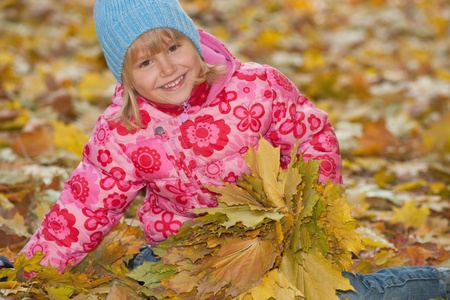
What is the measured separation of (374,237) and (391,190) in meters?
0.94

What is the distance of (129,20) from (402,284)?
4.15 feet

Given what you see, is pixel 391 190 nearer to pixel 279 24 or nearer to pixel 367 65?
pixel 367 65

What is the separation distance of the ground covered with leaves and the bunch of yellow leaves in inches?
5.5

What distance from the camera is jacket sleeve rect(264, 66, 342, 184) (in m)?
2.02

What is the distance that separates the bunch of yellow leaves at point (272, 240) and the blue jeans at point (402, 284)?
0.23 metres

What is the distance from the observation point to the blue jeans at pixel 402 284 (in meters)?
1.91

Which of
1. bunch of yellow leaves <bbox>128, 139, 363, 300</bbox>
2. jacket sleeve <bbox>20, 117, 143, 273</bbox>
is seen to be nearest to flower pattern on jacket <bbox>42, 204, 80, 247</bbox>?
jacket sleeve <bbox>20, 117, 143, 273</bbox>

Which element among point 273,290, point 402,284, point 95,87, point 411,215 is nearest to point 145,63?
point 273,290

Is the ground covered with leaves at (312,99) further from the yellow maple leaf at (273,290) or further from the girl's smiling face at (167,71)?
the girl's smiling face at (167,71)

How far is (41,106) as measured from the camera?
167 inches

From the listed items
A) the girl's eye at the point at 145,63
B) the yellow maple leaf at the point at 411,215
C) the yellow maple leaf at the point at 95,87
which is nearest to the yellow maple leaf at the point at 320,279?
the girl's eye at the point at 145,63

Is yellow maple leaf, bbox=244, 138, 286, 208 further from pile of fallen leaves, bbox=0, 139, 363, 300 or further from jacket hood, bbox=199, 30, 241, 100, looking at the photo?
jacket hood, bbox=199, 30, 241, 100

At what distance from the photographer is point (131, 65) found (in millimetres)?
1908

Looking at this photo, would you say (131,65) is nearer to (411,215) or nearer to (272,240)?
(272,240)
